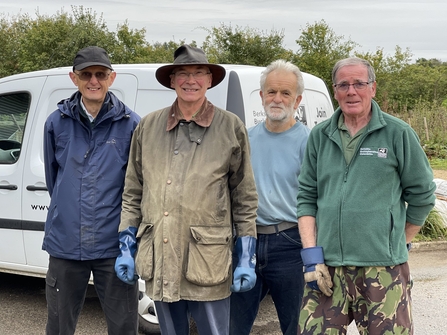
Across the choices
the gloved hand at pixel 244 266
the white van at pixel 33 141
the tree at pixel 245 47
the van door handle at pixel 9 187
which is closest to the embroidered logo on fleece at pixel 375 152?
the gloved hand at pixel 244 266

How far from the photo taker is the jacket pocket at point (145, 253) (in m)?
2.71

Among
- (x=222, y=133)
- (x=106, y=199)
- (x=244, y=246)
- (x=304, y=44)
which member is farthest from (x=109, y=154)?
(x=304, y=44)

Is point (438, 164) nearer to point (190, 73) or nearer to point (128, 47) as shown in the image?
point (190, 73)

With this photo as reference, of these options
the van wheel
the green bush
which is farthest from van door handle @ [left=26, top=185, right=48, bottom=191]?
the green bush

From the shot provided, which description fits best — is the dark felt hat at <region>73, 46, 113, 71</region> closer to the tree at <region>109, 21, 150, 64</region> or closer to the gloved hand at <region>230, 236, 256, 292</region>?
the gloved hand at <region>230, 236, 256, 292</region>

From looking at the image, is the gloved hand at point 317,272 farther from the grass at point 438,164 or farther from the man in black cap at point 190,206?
the grass at point 438,164

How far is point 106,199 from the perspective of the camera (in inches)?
123

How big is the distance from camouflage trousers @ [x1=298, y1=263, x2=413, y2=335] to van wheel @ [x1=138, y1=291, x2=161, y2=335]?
1.85m

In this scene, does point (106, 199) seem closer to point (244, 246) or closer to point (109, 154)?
point (109, 154)

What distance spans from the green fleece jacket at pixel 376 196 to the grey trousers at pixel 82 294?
1187mm

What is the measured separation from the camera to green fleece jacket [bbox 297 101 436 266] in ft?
8.49

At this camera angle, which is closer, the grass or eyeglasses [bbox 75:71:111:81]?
eyeglasses [bbox 75:71:111:81]

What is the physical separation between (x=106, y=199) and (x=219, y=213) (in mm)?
740

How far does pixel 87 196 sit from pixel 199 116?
2.65 ft
